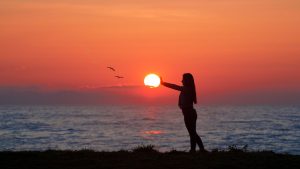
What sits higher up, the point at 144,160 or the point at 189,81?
the point at 189,81

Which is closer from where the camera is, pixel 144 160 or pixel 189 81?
pixel 144 160

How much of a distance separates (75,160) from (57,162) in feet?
1.60

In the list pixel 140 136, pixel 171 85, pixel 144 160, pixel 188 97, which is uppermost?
pixel 171 85

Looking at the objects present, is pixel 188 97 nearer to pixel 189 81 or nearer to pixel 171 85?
pixel 189 81

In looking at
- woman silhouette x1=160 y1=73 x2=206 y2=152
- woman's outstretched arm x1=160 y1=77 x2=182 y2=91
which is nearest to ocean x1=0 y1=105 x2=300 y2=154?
woman silhouette x1=160 y1=73 x2=206 y2=152

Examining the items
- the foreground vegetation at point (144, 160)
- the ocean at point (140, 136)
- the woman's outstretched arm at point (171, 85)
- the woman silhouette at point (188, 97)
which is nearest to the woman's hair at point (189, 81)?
the woman silhouette at point (188, 97)

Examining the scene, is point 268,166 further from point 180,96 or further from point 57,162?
point 57,162

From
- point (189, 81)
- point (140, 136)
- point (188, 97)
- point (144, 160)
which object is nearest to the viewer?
point (144, 160)

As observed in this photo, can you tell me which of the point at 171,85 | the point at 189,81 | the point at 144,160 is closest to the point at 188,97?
the point at 189,81

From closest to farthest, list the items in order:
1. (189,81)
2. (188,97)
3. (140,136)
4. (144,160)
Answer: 1. (144,160)
2. (189,81)
3. (188,97)
4. (140,136)

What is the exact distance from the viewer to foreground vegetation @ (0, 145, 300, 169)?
42.5 feet

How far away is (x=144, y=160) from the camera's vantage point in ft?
44.9

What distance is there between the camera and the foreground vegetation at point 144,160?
13.0 meters

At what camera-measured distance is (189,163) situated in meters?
13.2
